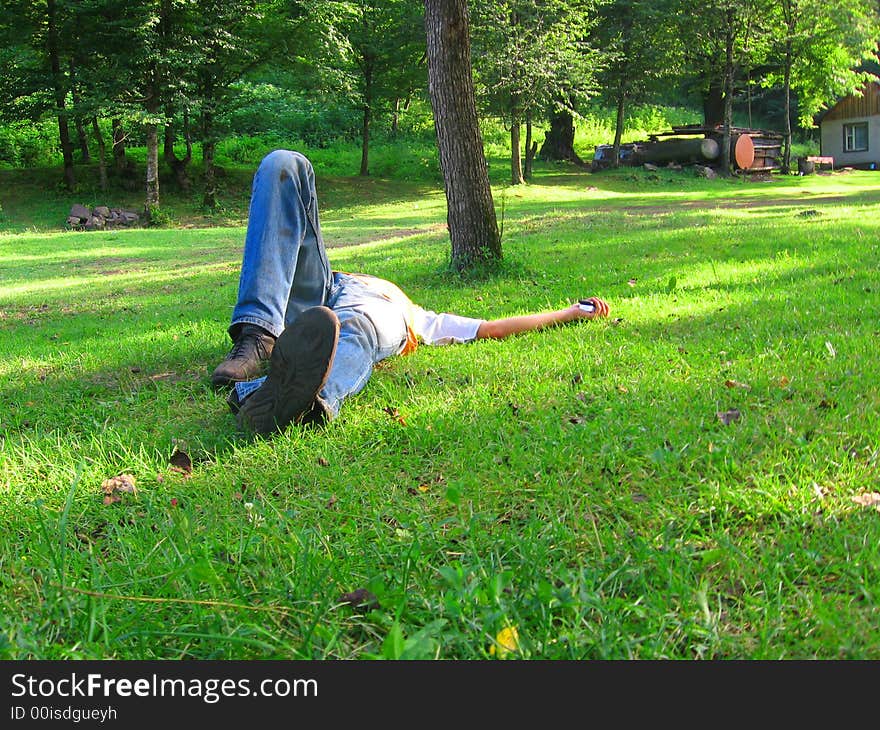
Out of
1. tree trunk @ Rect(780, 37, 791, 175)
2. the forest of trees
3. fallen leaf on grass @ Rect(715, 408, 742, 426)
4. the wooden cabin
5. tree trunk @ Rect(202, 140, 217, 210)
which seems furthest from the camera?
the wooden cabin

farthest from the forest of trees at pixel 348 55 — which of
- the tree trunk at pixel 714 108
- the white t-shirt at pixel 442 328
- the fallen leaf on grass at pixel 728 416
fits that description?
the fallen leaf on grass at pixel 728 416

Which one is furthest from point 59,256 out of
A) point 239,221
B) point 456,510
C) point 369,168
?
point 369,168

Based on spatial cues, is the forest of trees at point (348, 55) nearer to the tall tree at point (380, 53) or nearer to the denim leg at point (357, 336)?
the tall tree at point (380, 53)

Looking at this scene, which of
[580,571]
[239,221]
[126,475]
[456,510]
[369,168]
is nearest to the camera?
[580,571]

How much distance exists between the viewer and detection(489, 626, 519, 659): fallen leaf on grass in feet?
4.84

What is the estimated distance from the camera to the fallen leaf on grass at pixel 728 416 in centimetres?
263

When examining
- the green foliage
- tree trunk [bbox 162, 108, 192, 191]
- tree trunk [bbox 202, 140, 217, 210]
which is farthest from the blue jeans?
the green foliage

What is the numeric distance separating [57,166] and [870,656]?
30.2 m

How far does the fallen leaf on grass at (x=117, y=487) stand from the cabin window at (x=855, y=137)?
4522 cm

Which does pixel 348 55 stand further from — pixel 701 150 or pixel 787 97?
pixel 787 97

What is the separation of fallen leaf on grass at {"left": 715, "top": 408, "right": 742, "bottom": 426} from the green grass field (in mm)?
12

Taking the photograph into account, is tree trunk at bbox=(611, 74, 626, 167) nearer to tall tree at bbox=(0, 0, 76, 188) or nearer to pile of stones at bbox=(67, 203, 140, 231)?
pile of stones at bbox=(67, 203, 140, 231)

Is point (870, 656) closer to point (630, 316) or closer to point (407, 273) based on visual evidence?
point (630, 316)

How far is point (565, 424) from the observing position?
2.75 m
